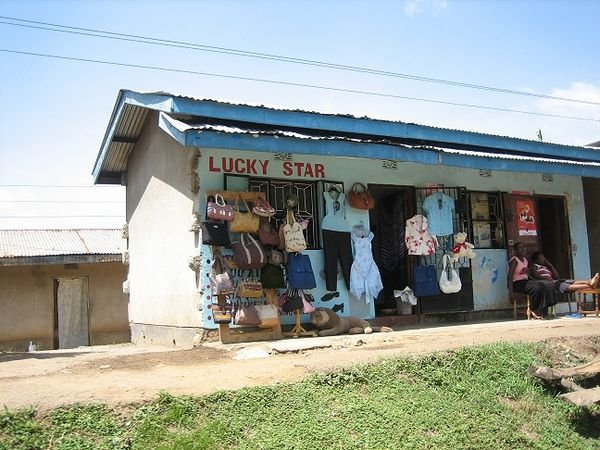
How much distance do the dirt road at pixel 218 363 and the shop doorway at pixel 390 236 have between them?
5.69 ft

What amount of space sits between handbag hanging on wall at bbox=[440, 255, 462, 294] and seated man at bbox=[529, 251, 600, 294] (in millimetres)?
1712

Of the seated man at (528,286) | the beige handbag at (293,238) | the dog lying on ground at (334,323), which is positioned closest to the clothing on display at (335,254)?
the dog lying on ground at (334,323)

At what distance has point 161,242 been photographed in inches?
391

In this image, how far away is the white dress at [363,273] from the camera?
364 inches

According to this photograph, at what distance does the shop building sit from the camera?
27.0 ft

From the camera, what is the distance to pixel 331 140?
8.25 meters

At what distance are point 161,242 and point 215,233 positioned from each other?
2349mm

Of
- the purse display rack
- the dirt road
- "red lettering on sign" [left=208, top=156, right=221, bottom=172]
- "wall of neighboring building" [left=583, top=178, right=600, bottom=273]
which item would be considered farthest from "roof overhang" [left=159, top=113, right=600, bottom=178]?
"wall of neighboring building" [left=583, top=178, right=600, bottom=273]

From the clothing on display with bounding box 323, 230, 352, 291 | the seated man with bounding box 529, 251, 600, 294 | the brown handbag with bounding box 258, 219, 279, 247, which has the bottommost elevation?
the seated man with bounding box 529, 251, 600, 294

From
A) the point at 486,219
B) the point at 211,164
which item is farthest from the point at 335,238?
the point at 486,219

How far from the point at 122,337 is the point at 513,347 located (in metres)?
12.1

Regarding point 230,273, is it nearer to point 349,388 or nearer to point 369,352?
point 369,352

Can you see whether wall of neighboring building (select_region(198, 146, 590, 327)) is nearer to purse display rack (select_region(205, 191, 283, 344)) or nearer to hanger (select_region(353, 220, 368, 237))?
hanger (select_region(353, 220, 368, 237))

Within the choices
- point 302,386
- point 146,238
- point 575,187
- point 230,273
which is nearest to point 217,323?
point 230,273
